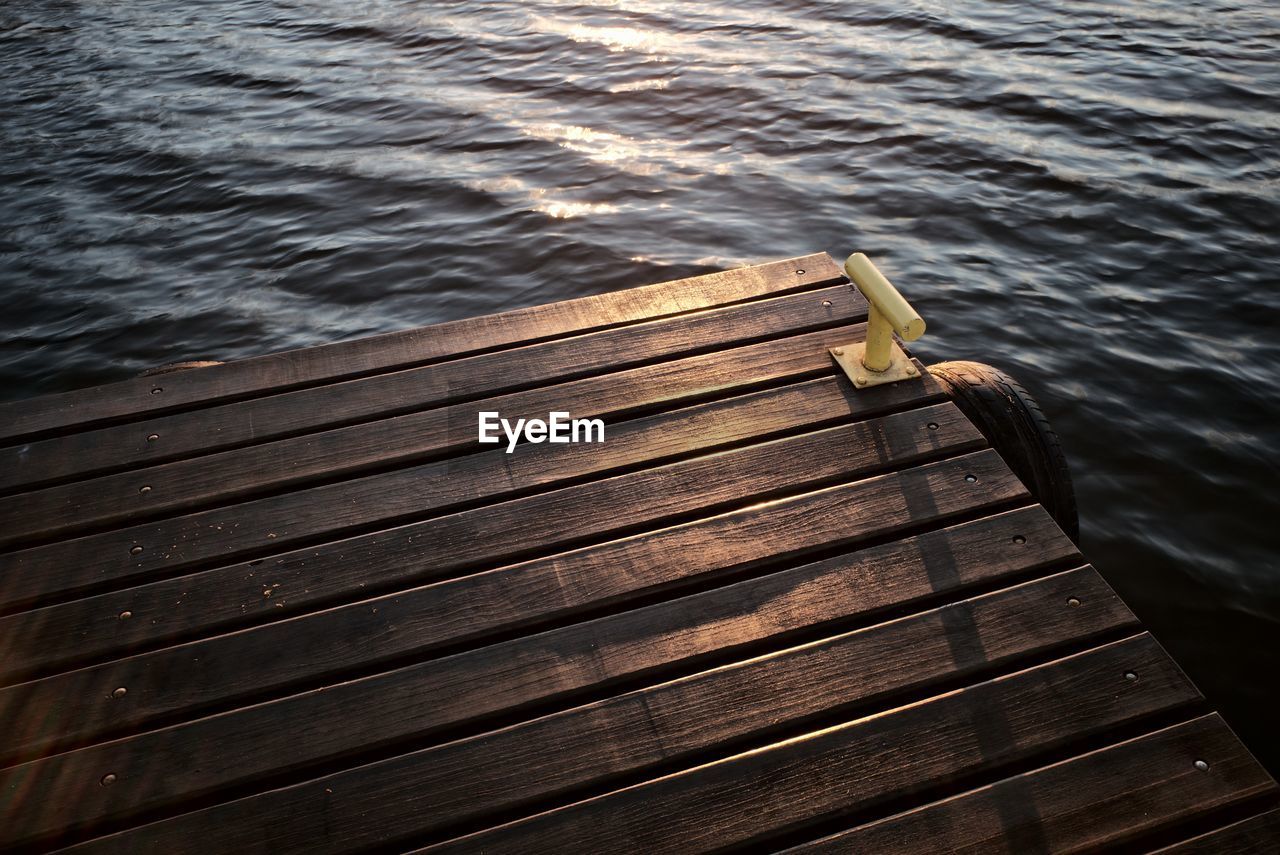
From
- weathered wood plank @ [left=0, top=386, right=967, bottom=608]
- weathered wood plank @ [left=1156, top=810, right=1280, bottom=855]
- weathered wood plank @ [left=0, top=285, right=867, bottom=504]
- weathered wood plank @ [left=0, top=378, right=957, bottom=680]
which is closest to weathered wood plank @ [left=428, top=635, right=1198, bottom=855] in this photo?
weathered wood plank @ [left=1156, top=810, right=1280, bottom=855]

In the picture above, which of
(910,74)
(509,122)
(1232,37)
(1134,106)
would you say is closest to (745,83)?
(910,74)

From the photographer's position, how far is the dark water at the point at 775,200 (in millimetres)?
4828

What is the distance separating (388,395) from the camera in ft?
11.1

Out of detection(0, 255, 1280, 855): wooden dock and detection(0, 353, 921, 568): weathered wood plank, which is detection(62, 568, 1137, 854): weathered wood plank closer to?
detection(0, 255, 1280, 855): wooden dock

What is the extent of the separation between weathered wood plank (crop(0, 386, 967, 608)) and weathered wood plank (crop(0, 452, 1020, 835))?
1.24 feet

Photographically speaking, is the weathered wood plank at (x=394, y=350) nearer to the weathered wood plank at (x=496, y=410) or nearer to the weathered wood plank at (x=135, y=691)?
the weathered wood plank at (x=496, y=410)

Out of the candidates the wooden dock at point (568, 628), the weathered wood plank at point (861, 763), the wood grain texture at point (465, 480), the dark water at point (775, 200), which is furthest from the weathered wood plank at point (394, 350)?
the dark water at point (775, 200)

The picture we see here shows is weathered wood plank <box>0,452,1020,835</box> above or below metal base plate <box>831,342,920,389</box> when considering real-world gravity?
below

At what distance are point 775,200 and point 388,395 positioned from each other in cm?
453

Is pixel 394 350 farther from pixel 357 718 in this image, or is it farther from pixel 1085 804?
pixel 1085 804

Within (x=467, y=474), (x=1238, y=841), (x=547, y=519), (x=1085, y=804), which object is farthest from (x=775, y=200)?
(x=1238, y=841)

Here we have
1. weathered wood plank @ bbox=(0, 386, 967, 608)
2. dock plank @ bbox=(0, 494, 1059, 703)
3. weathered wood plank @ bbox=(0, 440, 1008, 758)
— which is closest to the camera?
weathered wood plank @ bbox=(0, 440, 1008, 758)

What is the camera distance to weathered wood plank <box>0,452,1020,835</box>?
2.24 m

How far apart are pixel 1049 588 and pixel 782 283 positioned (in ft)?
5.68
